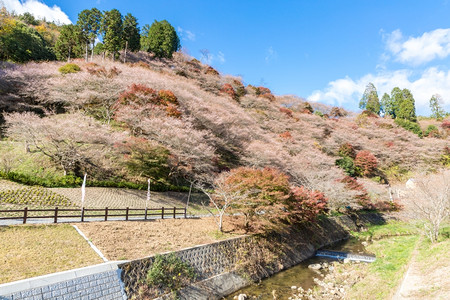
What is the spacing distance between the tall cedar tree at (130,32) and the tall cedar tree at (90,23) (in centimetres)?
A: 438

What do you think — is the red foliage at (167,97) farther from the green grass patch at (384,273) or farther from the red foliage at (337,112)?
the red foliage at (337,112)

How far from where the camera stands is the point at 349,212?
29.6 m

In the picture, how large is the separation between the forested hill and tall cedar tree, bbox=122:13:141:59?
21.1 inches

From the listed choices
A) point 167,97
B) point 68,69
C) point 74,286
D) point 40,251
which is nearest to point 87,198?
point 40,251

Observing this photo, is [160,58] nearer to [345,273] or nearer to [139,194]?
[139,194]

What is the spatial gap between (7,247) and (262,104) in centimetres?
4901

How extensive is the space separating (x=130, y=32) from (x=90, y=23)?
650cm

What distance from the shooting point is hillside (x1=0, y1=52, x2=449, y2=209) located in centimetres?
1925

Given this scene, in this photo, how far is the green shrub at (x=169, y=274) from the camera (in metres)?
9.62

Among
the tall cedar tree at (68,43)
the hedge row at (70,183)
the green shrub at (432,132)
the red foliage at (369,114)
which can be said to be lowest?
the hedge row at (70,183)

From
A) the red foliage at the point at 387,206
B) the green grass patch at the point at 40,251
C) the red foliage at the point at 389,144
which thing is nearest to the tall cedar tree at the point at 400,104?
the red foliage at the point at 389,144

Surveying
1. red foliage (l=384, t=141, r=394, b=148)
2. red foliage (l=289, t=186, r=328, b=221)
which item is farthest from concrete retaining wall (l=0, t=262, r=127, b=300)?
red foliage (l=384, t=141, r=394, b=148)

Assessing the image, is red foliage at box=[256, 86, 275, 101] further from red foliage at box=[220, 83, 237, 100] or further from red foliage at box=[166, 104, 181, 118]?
red foliage at box=[166, 104, 181, 118]

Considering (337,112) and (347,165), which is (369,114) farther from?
(347,165)
